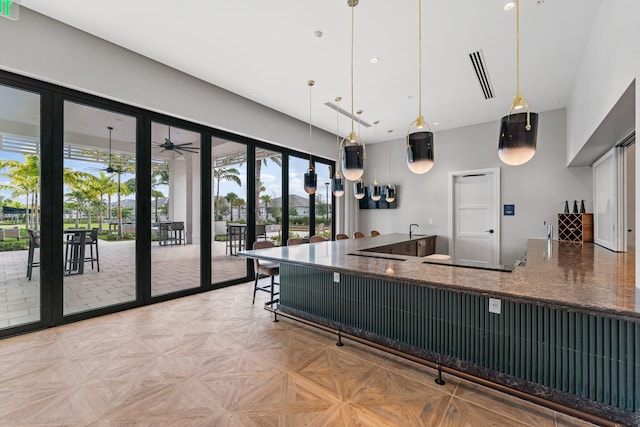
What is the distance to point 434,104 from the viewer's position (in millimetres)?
4953

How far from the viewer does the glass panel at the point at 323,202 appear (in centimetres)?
707

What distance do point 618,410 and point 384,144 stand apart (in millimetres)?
6584

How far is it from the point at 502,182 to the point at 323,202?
3.94 metres

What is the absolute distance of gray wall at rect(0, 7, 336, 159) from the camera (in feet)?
9.29

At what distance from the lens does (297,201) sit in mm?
6434

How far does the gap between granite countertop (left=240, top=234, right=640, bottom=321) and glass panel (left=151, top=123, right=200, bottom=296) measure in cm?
226

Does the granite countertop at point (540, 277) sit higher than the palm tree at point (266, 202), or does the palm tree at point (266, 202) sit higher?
the palm tree at point (266, 202)

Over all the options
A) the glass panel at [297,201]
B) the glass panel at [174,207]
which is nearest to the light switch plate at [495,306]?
the glass panel at [174,207]

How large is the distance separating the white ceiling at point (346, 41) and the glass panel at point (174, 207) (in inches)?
44.6

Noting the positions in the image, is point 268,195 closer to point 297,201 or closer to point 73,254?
point 297,201

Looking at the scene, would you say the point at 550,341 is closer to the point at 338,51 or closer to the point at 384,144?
the point at 338,51

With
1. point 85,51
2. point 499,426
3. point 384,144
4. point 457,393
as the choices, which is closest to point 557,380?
point 499,426

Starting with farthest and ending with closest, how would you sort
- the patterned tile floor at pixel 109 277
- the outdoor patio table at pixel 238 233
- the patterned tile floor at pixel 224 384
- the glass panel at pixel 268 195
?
the glass panel at pixel 268 195 → the outdoor patio table at pixel 238 233 → the patterned tile floor at pixel 109 277 → the patterned tile floor at pixel 224 384

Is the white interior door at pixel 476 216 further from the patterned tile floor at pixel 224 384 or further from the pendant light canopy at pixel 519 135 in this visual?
the patterned tile floor at pixel 224 384
